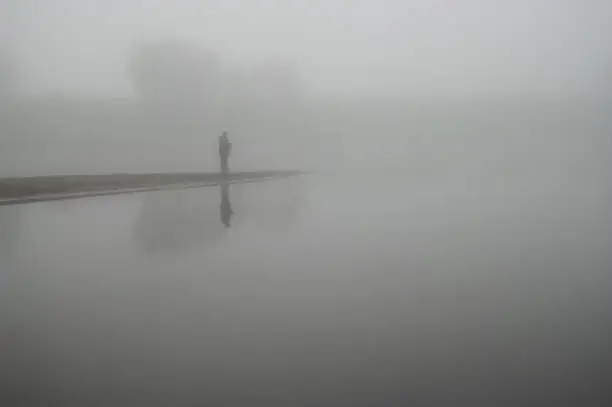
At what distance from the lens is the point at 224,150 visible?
67 centimetres

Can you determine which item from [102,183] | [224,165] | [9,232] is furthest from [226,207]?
[9,232]

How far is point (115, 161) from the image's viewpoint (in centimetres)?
65

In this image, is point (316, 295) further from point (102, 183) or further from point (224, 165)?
point (102, 183)

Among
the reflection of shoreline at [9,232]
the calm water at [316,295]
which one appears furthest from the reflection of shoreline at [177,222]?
the reflection of shoreline at [9,232]

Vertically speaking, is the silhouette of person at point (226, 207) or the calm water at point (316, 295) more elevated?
the silhouette of person at point (226, 207)

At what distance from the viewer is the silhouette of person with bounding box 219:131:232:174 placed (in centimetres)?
67

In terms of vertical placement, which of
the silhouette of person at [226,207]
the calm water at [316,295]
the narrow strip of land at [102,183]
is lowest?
the calm water at [316,295]

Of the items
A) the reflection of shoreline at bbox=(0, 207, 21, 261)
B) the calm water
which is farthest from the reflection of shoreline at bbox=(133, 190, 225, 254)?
the reflection of shoreline at bbox=(0, 207, 21, 261)

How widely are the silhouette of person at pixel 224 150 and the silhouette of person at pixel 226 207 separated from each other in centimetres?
3

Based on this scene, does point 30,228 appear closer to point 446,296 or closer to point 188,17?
point 188,17

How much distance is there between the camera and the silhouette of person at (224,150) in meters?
0.67

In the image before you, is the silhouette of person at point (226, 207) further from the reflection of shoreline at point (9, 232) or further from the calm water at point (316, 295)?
the reflection of shoreline at point (9, 232)

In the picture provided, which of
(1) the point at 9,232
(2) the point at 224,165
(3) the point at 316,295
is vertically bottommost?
(3) the point at 316,295

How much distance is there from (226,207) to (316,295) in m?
0.24
